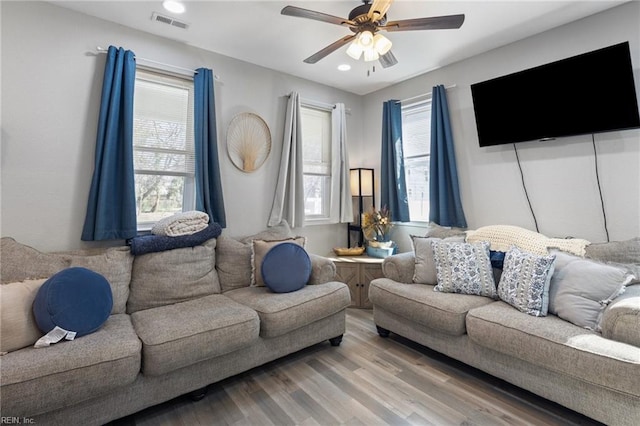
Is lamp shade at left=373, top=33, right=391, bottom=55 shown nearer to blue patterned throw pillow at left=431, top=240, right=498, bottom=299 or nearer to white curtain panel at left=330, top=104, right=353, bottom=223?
blue patterned throw pillow at left=431, top=240, right=498, bottom=299

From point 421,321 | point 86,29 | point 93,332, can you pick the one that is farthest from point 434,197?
point 86,29

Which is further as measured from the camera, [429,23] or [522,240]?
[522,240]

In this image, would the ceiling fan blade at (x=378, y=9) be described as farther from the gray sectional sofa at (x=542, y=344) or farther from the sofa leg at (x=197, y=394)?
the sofa leg at (x=197, y=394)

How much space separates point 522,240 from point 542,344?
3.69 feet

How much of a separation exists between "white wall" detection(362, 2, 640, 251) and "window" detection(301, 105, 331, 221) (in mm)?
1311

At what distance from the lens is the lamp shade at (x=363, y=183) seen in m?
4.05

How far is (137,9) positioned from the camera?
2.32 meters

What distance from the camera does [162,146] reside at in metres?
2.76

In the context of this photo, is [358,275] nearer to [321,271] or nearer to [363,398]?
[321,271]

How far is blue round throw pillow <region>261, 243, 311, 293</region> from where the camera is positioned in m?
2.43

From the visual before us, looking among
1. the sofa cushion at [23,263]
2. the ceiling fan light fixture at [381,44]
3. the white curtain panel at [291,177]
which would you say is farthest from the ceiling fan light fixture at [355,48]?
the sofa cushion at [23,263]

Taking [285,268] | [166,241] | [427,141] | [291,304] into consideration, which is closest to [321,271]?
[285,268]

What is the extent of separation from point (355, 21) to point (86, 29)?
216 cm

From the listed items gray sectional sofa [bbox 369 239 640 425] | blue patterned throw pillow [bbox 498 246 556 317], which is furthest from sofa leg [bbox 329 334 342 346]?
blue patterned throw pillow [bbox 498 246 556 317]
